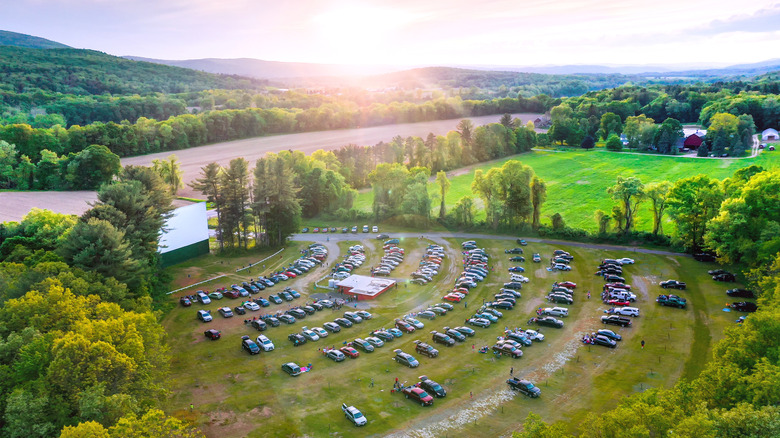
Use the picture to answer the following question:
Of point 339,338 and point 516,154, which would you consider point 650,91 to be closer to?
point 516,154

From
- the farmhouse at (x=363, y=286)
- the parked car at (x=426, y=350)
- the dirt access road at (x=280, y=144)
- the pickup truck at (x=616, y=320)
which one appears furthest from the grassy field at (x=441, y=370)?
the dirt access road at (x=280, y=144)

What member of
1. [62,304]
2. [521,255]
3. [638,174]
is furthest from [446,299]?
[638,174]

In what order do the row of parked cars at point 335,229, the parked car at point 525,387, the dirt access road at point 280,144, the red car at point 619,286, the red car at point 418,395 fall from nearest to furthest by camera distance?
the red car at point 418,395 < the parked car at point 525,387 < the red car at point 619,286 < the row of parked cars at point 335,229 < the dirt access road at point 280,144

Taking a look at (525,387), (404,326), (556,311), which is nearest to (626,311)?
(556,311)

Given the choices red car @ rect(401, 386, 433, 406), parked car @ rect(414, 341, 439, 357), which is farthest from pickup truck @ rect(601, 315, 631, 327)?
red car @ rect(401, 386, 433, 406)

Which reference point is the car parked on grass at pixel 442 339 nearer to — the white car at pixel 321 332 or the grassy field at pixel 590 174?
the white car at pixel 321 332

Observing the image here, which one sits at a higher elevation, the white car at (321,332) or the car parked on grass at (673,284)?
the car parked on grass at (673,284)
